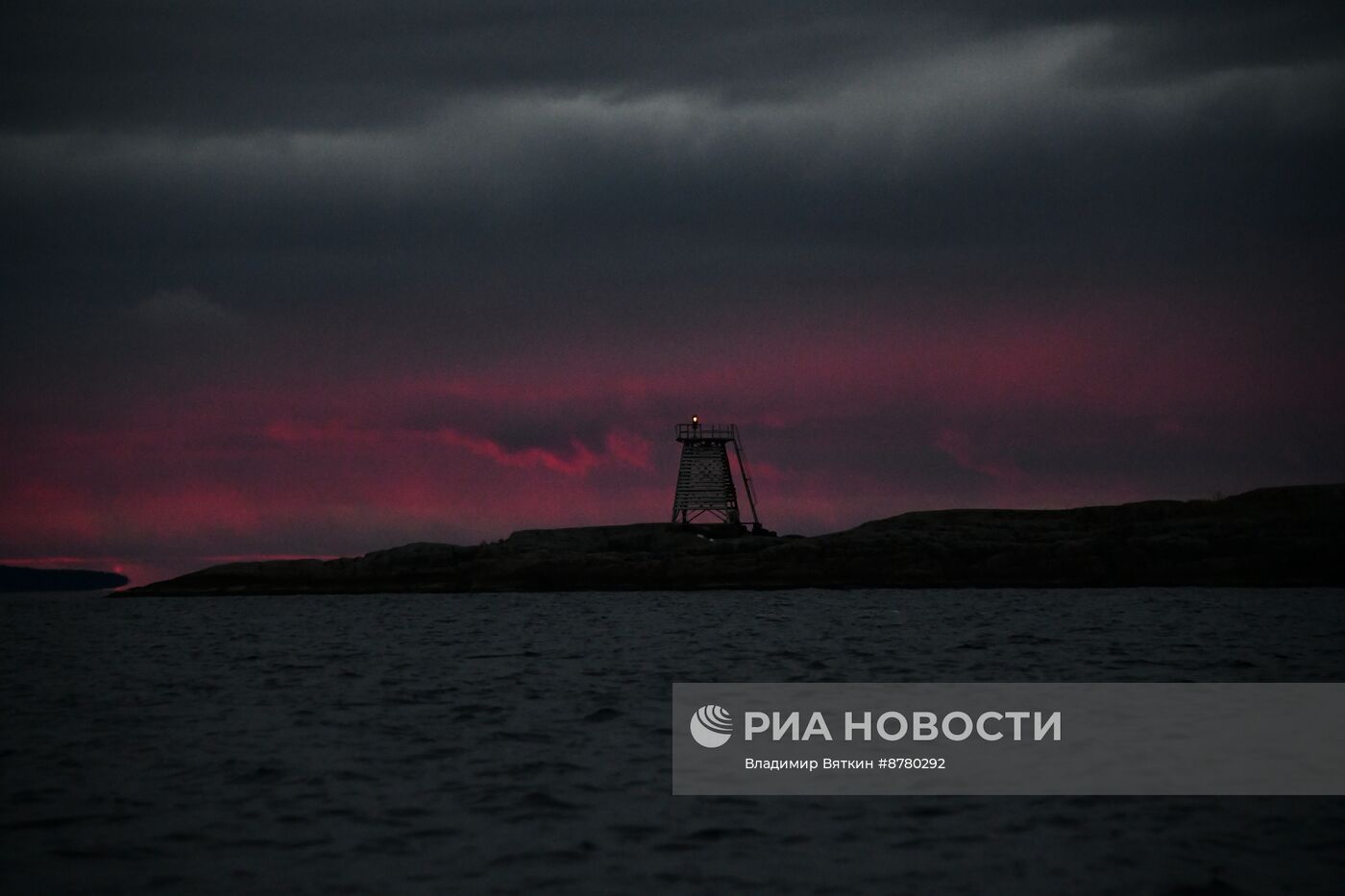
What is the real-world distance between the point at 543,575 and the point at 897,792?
86355mm

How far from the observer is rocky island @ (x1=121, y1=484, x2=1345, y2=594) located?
283ft

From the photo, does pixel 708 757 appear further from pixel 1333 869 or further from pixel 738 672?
pixel 738 672

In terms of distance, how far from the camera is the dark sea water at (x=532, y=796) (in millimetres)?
13609

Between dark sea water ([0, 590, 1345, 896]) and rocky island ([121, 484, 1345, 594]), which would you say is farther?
rocky island ([121, 484, 1345, 594])

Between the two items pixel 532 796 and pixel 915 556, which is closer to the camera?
pixel 532 796

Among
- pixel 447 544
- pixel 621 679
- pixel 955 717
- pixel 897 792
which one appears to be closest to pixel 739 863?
pixel 897 792

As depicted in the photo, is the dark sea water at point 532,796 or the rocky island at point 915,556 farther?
the rocky island at point 915,556

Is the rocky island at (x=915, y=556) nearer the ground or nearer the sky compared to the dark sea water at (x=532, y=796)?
nearer the sky

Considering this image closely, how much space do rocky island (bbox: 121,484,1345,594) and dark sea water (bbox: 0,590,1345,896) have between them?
150ft

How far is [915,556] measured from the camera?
9388cm

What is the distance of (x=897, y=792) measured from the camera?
1725cm

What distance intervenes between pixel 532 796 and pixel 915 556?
259 feet

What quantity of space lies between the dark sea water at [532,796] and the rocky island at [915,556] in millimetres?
45823

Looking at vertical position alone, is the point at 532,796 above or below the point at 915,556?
below
